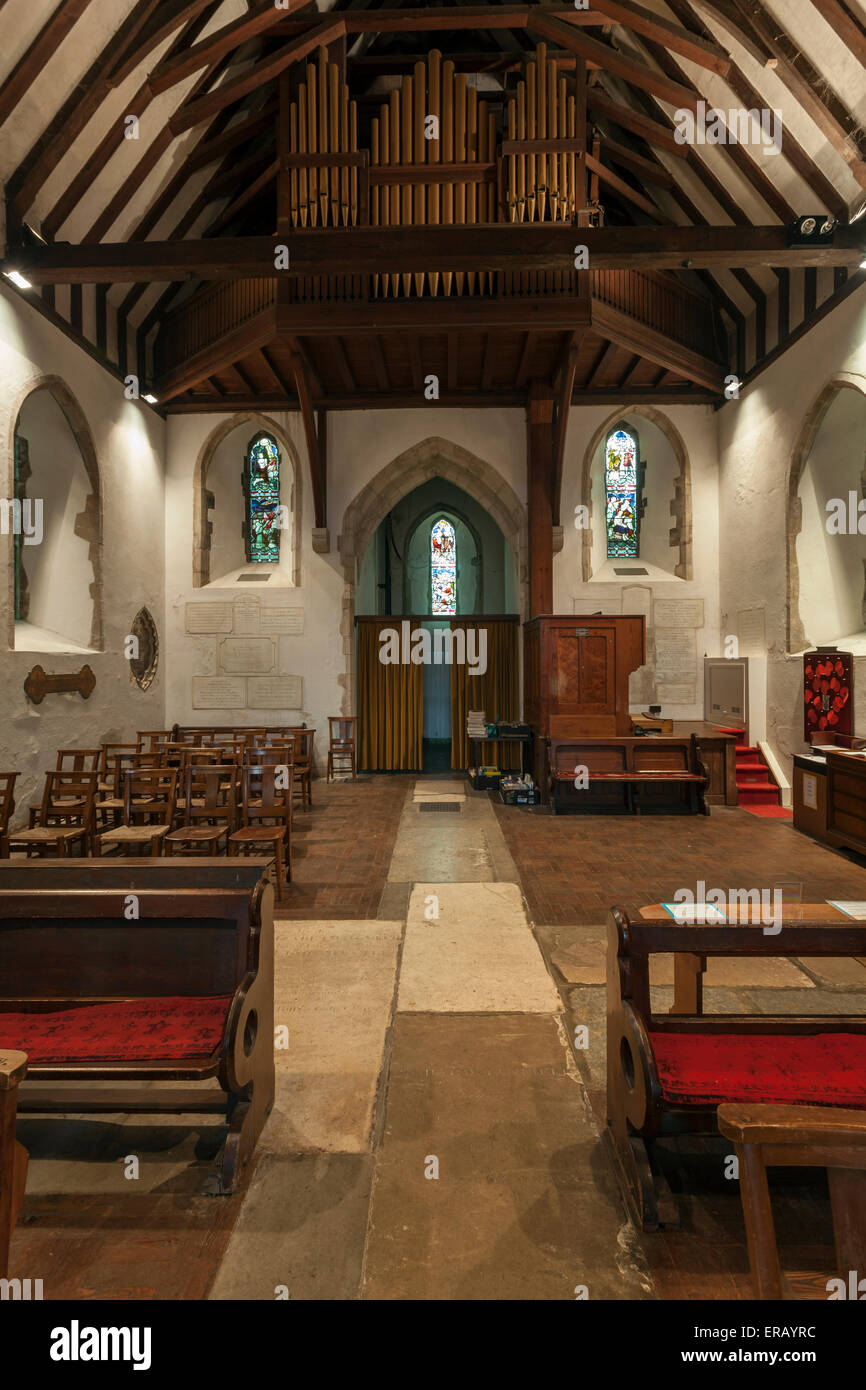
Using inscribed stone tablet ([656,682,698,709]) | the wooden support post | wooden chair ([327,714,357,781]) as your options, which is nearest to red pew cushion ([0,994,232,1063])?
wooden chair ([327,714,357,781])

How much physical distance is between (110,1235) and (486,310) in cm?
776

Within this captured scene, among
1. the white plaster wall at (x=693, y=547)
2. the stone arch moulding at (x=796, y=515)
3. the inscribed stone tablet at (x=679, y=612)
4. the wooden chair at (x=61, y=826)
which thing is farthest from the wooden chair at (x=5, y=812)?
the inscribed stone tablet at (x=679, y=612)

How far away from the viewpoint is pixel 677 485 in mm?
10906

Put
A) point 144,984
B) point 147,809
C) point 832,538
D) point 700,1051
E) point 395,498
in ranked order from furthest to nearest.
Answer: point 395,498 → point 832,538 → point 147,809 → point 144,984 → point 700,1051

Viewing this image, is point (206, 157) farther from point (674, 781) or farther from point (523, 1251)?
point (523, 1251)

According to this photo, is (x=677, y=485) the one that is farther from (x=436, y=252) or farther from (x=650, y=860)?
(x=650, y=860)

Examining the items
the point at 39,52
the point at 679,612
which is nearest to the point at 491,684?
the point at 679,612

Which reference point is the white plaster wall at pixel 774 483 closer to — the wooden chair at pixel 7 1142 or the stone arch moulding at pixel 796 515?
the stone arch moulding at pixel 796 515

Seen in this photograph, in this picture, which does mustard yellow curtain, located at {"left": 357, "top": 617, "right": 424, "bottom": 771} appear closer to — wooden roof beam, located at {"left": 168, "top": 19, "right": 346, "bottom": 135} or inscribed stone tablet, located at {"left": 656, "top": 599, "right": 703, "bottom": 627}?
inscribed stone tablet, located at {"left": 656, "top": 599, "right": 703, "bottom": 627}

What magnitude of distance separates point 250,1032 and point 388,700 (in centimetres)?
923

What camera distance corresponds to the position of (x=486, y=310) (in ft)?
24.4

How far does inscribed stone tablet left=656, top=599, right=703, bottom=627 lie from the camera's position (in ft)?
35.1

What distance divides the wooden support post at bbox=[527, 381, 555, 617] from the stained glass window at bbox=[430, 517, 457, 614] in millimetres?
6119
